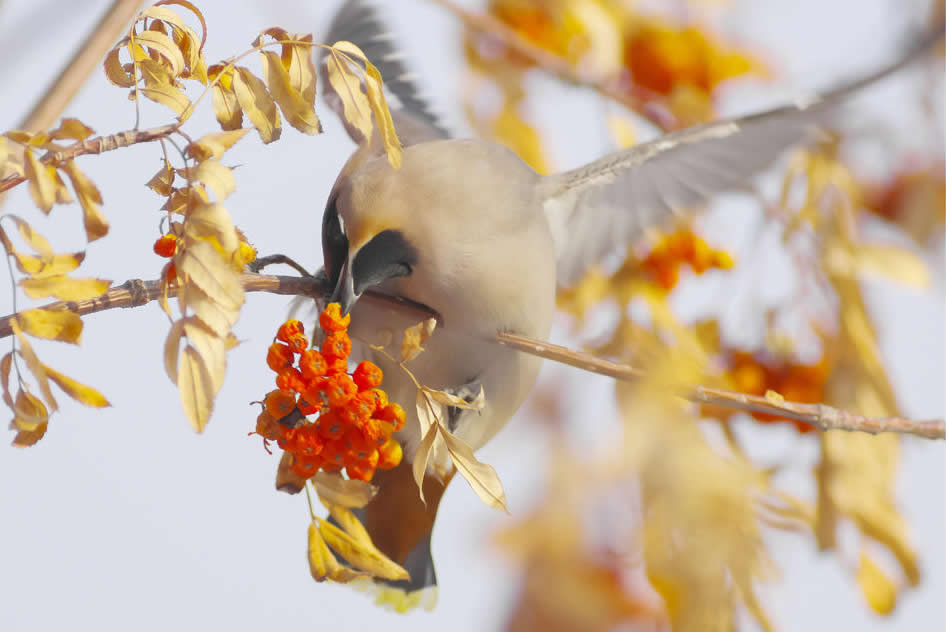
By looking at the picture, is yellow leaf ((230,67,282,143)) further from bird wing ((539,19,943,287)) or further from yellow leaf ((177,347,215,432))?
bird wing ((539,19,943,287))

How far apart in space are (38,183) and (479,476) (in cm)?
26

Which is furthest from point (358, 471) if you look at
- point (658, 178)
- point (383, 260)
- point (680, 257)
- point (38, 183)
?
point (680, 257)

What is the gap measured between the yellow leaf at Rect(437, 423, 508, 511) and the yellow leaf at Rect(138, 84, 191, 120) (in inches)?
8.6

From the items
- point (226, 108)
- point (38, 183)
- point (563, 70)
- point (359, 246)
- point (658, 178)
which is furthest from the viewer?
point (563, 70)

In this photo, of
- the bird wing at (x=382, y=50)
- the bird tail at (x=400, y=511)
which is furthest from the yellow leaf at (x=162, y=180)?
the bird wing at (x=382, y=50)

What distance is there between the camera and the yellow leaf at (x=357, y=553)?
565mm

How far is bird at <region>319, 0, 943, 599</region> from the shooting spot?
25.5 inches

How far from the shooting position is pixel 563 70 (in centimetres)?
117

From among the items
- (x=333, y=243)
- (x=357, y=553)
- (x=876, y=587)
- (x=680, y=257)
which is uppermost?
(x=333, y=243)

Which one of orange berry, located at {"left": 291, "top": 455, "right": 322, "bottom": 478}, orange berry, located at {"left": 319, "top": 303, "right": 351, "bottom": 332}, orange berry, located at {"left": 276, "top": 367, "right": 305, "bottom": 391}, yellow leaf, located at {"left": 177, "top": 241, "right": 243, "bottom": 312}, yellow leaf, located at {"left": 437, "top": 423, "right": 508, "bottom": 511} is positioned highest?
yellow leaf, located at {"left": 177, "top": 241, "right": 243, "bottom": 312}

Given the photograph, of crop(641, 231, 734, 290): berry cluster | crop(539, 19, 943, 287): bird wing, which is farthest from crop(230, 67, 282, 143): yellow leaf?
crop(641, 231, 734, 290): berry cluster

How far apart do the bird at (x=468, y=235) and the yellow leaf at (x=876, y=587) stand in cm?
43

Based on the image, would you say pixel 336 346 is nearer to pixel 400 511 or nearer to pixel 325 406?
pixel 325 406

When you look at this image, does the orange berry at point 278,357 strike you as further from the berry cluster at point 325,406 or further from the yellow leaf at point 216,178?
the yellow leaf at point 216,178
